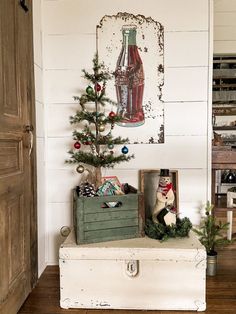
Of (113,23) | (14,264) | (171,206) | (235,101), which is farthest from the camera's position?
(235,101)

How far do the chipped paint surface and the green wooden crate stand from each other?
1.85 ft

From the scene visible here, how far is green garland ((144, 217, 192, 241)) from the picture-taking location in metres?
1.67

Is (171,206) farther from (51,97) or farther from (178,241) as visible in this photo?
(51,97)

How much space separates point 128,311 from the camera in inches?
61.8

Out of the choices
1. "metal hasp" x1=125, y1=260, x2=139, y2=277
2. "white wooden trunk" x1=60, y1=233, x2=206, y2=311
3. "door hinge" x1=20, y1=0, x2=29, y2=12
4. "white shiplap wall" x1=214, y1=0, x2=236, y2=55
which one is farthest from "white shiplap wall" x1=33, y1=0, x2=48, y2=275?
"white shiplap wall" x1=214, y1=0, x2=236, y2=55

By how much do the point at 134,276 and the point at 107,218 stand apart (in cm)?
33

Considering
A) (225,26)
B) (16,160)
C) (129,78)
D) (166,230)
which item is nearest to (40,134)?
(16,160)

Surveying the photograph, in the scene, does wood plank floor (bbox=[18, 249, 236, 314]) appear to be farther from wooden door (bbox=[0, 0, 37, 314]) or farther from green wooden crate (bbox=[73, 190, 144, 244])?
green wooden crate (bbox=[73, 190, 144, 244])

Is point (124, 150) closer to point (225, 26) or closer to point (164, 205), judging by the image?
point (164, 205)

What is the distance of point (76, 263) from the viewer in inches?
61.6

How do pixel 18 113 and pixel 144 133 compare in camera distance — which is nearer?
pixel 18 113

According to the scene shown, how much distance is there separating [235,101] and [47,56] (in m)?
3.22

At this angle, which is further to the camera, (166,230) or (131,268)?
(166,230)

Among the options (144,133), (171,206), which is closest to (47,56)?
(144,133)
